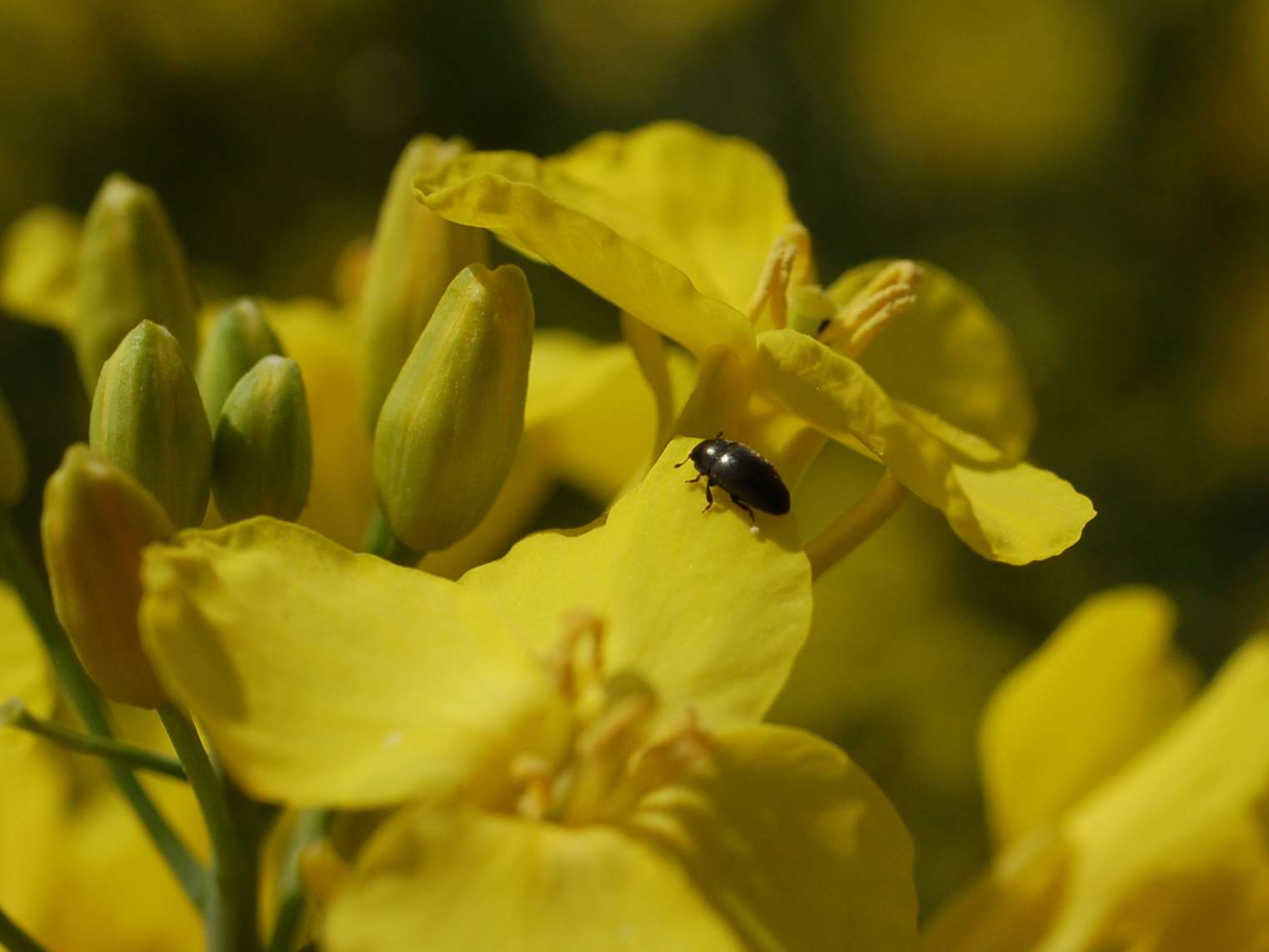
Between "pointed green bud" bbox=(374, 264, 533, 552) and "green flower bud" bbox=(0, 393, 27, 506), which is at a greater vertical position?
"pointed green bud" bbox=(374, 264, 533, 552)

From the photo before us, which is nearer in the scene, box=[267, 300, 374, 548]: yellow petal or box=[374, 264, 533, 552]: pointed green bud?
box=[374, 264, 533, 552]: pointed green bud

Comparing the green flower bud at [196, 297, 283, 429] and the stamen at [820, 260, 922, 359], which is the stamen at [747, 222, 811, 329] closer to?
the stamen at [820, 260, 922, 359]

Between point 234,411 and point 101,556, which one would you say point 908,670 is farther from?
point 101,556

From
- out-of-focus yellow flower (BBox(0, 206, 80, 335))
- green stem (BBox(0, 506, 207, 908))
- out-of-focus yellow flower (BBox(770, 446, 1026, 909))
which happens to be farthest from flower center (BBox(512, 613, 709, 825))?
out-of-focus yellow flower (BBox(770, 446, 1026, 909))

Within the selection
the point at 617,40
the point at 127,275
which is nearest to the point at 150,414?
the point at 127,275

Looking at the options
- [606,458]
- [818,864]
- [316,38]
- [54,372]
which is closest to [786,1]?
[316,38]

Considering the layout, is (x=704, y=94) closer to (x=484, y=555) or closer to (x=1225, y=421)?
(x=1225, y=421)
